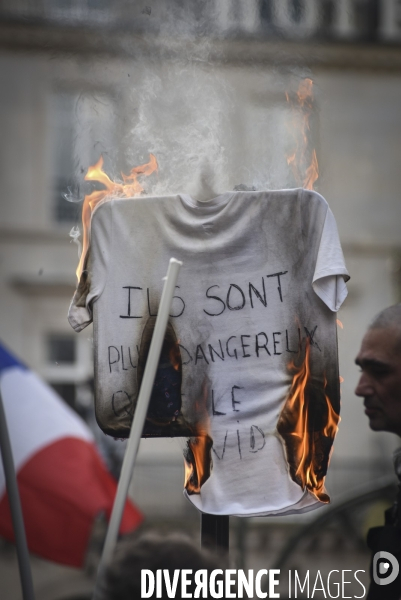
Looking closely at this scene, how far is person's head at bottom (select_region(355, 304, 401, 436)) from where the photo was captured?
2.91 m

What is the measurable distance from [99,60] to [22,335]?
9.80 meters

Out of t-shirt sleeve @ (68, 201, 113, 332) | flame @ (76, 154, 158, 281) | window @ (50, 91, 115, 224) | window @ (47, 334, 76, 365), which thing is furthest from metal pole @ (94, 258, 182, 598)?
window @ (47, 334, 76, 365)

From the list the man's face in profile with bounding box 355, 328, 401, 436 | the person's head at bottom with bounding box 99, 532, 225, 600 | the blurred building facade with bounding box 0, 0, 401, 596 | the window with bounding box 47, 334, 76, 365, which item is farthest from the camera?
the window with bounding box 47, 334, 76, 365

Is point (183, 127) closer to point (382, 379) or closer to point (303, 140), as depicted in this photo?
point (303, 140)

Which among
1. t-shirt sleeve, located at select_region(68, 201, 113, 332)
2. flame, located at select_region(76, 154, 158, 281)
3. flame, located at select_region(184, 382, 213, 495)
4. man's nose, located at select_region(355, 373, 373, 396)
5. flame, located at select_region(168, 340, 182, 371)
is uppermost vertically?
flame, located at select_region(76, 154, 158, 281)

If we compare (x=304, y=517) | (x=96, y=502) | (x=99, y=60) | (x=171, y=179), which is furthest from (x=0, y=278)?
(x=171, y=179)

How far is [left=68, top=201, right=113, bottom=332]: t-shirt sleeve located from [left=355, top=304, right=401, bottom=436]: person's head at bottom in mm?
886

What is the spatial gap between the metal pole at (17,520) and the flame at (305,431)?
81cm

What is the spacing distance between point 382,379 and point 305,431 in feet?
1.03

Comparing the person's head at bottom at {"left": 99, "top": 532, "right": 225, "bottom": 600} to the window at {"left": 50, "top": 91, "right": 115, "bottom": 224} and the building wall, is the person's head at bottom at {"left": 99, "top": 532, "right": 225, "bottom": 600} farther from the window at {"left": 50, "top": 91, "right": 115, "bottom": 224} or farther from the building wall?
the window at {"left": 50, "top": 91, "right": 115, "bottom": 224}

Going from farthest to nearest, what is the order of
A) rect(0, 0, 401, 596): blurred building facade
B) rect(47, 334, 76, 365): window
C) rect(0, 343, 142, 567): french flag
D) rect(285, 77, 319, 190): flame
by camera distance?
rect(47, 334, 76, 365): window, rect(0, 343, 142, 567): french flag, rect(0, 0, 401, 596): blurred building facade, rect(285, 77, 319, 190): flame

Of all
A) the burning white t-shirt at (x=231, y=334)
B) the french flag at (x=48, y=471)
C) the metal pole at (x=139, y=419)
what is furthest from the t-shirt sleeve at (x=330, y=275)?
the french flag at (x=48, y=471)

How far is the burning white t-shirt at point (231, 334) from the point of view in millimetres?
2820

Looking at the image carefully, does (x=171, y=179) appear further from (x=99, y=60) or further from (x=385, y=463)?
(x=385, y=463)
